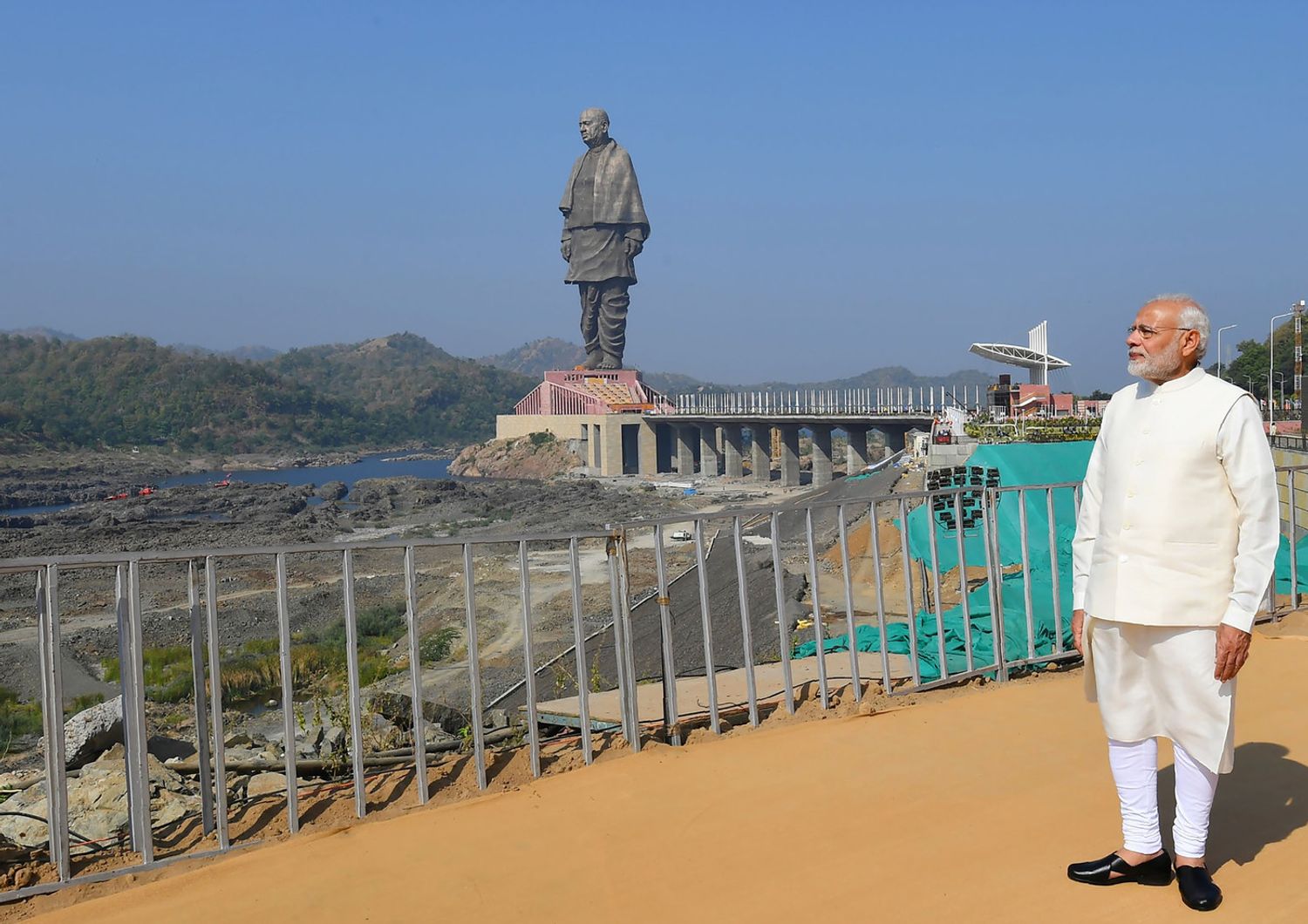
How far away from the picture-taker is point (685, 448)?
5616 cm

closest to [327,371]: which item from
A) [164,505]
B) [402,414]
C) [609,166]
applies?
[402,414]

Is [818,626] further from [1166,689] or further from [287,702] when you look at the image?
[287,702]

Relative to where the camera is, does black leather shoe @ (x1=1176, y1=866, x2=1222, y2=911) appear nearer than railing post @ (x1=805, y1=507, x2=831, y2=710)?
Yes

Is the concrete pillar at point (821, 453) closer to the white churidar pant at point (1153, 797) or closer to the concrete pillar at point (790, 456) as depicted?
the concrete pillar at point (790, 456)

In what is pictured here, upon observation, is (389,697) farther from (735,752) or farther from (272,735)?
(735,752)

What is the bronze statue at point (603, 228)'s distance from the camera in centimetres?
6450

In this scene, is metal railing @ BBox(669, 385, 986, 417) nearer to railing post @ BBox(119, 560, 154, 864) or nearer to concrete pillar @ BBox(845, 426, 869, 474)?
concrete pillar @ BBox(845, 426, 869, 474)

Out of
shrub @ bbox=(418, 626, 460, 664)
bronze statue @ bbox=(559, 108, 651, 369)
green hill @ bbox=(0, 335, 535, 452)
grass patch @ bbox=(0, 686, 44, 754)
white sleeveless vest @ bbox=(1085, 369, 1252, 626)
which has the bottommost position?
shrub @ bbox=(418, 626, 460, 664)

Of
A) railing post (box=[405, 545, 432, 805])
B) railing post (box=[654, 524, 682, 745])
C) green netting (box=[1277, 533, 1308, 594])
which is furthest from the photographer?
green netting (box=[1277, 533, 1308, 594])

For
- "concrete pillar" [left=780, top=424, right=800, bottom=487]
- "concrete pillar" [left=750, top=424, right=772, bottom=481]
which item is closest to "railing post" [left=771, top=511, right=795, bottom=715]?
"concrete pillar" [left=780, top=424, right=800, bottom=487]

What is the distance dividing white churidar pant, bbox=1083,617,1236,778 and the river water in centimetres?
5867

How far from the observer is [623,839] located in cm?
360

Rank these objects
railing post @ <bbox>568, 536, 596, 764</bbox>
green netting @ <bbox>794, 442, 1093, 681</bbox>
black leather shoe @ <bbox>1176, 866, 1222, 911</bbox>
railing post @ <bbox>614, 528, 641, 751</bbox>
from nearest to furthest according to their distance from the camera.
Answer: black leather shoe @ <bbox>1176, 866, 1222, 911</bbox> → railing post @ <bbox>568, 536, 596, 764</bbox> → railing post @ <bbox>614, 528, 641, 751</bbox> → green netting @ <bbox>794, 442, 1093, 681</bbox>

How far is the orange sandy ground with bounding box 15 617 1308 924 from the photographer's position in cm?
307
